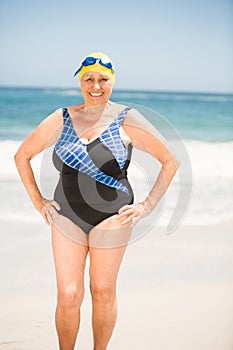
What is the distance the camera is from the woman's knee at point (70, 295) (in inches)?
68.4

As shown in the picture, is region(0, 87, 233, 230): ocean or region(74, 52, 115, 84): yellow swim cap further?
region(0, 87, 233, 230): ocean

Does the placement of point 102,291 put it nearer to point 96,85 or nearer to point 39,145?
point 39,145

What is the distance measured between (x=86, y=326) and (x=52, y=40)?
8892mm

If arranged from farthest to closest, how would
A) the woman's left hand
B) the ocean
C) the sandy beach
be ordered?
A: the ocean < the sandy beach < the woman's left hand

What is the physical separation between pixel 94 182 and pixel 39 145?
8.2 inches

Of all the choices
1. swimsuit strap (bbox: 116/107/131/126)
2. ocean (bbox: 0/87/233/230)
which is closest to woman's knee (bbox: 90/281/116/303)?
ocean (bbox: 0/87/233/230)

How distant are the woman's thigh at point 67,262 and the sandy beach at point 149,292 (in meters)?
0.54

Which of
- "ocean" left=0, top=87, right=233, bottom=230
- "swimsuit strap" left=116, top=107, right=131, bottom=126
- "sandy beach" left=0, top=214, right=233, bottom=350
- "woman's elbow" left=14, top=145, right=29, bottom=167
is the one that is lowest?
"ocean" left=0, top=87, right=233, bottom=230

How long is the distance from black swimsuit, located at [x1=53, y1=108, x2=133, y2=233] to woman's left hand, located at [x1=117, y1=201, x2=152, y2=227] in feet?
0.14

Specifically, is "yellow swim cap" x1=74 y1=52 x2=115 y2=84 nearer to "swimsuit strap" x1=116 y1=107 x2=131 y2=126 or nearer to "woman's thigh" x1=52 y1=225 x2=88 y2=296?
"swimsuit strap" x1=116 y1=107 x2=131 y2=126

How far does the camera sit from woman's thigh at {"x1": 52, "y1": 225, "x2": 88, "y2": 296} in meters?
1.74

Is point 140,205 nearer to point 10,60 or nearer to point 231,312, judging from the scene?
point 231,312

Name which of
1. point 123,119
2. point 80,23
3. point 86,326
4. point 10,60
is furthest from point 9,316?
point 10,60

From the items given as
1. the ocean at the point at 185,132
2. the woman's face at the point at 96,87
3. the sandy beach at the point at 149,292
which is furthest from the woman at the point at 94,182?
the sandy beach at the point at 149,292
